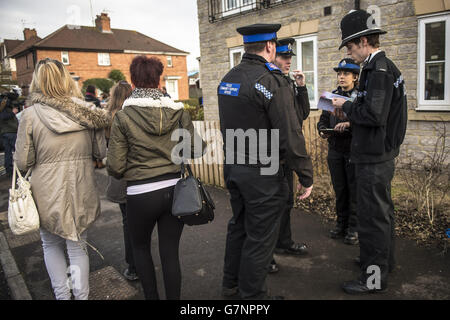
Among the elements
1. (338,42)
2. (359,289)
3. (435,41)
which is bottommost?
(359,289)

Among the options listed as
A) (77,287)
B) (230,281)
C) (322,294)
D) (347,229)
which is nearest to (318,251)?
(347,229)

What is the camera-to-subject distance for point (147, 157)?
8.61 ft

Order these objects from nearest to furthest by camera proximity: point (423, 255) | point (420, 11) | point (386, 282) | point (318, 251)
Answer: point (386, 282)
point (423, 255)
point (318, 251)
point (420, 11)

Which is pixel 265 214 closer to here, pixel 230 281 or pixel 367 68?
pixel 230 281

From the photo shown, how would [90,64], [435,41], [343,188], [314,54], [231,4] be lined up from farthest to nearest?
[90,64] < [231,4] < [314,54] < [435,41] < [343,188]

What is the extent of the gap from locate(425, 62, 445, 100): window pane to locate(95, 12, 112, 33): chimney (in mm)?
38133

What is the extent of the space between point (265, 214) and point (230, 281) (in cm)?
86

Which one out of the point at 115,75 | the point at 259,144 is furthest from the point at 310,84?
the point at 115,75

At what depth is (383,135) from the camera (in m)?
2.90

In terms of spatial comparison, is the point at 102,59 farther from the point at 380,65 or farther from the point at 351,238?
the point at 380,65

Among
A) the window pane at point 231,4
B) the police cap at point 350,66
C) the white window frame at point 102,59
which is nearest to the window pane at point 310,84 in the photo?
the window pane at point 231,4

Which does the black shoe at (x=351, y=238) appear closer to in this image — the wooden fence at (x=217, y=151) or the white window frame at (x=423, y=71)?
the wooden fence at (x=217, y=151)

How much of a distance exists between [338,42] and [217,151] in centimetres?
388

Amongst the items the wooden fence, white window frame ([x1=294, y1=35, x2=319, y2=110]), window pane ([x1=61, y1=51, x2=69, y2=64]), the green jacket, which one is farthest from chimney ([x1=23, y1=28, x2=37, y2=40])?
the green jacket
